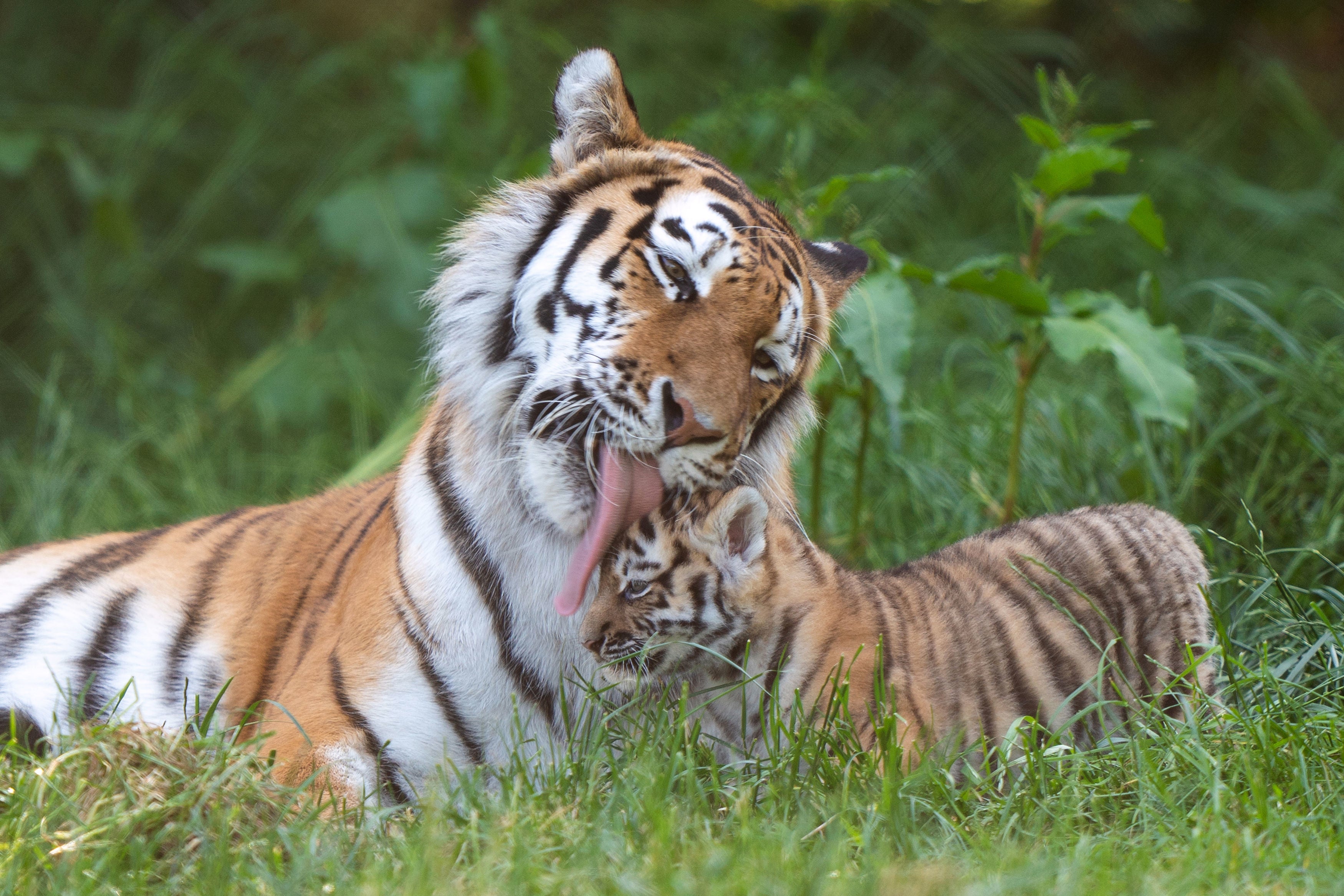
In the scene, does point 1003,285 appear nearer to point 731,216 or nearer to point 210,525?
point 731,216

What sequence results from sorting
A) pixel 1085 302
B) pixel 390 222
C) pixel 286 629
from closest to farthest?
pixel 286 629, pixel 1085 302, pixel 390 222

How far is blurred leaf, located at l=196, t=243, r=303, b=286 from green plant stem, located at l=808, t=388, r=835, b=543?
280 centimetres

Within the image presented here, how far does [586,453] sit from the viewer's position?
209cm

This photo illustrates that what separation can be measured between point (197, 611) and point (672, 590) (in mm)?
1161

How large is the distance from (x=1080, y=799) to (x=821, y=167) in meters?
3.79

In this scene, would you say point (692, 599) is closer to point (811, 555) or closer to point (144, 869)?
point (811, 555)

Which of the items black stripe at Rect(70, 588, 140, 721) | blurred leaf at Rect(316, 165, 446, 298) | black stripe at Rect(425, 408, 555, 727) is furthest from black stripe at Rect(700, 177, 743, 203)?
blurred leaf at Rect(316, 165, 446, 298)

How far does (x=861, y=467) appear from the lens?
3.12 meters

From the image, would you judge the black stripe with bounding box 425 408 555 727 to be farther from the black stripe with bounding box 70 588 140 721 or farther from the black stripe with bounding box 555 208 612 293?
the black stripe with bounding box 70 588 140 721

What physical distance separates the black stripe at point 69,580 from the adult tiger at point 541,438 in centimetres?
23

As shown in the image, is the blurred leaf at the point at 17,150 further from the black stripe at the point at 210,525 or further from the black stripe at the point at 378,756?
the black stripe at the point at 378,756

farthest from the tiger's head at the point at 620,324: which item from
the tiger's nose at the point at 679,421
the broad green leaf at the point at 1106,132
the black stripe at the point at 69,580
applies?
the black stripe at the point at 69,580

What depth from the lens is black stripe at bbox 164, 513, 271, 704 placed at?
2.60 m

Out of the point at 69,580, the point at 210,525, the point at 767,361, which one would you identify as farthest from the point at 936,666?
the point at 69,580
